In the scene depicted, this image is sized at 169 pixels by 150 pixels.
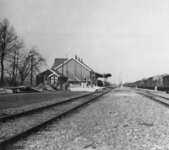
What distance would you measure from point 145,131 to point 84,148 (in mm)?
2116

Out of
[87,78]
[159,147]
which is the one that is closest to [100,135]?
[159,147]

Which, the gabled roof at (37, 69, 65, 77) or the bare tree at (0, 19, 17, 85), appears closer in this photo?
the bare tree at (0, 19, 17, 85)

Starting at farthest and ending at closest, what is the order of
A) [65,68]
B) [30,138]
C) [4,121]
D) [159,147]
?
1. [65,68]
2. [4,121]
3. [30,138]
4. [159,147]

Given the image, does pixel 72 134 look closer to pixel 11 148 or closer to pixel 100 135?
pixel 100 135

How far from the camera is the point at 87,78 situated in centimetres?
5706

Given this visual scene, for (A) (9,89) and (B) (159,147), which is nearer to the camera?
(B) (159,147)

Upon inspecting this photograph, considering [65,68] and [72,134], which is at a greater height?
[65,68]

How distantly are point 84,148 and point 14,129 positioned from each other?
237 centimetres

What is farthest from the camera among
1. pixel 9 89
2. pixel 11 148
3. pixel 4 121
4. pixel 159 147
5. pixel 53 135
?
pixel 9 89

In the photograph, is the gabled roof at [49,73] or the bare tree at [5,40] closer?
the bare tree at [5,40]

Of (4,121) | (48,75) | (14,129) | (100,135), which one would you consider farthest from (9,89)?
(48,75)

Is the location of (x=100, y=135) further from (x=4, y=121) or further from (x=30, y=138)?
(x=4, y=121)

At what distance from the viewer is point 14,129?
17.2 ft

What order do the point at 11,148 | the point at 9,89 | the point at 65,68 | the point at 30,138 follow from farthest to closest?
the point at 65,68 → the point at 9,89 → the point at 30,138 → the point at 11,148
